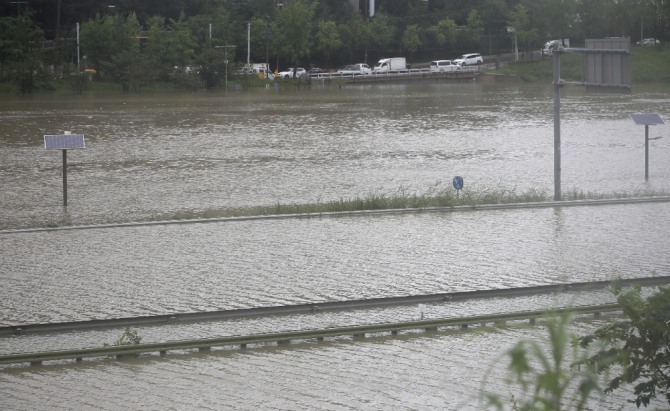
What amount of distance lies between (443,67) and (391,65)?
4.37 metres

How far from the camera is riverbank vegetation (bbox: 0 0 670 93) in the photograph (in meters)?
62.9

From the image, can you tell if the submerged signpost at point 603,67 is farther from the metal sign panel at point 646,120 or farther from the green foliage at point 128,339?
the green foliage at point 128,339

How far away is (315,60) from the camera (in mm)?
81688

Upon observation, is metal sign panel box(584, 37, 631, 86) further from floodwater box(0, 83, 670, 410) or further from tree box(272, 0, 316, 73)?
tree box(272, 0, 316, 73)

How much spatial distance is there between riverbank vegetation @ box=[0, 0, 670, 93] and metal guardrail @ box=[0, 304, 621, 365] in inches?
2059

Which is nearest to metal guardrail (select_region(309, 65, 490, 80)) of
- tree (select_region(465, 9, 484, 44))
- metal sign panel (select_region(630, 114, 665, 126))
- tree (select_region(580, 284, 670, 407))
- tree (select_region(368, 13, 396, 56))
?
tree (select_region(368, 13, 396, 56))

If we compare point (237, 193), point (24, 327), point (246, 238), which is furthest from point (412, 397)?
point (237, 193)

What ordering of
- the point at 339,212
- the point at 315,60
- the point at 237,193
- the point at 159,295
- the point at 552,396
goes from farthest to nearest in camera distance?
the point at 315,60
the point at 237,193
the point at 339,212
the point at 159,295
the point at 552,396

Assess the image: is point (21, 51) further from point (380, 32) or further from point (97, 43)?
point (380, 32)

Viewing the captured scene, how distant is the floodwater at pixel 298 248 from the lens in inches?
333

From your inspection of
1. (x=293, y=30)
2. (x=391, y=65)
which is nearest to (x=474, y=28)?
(x=391, y=65)

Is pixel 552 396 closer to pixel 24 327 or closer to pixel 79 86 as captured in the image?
pixel 24 327

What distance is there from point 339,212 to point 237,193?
13.1 feet

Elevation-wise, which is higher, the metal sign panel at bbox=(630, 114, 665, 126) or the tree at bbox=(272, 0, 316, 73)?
the tree at bbox=(272, 0, 316, 73)
